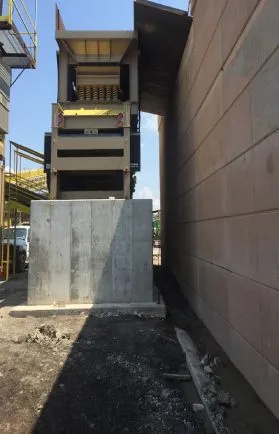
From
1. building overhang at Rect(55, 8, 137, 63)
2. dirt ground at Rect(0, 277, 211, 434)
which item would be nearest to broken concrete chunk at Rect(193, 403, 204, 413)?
dirt ground at Rect(0, 277, 211, 434)

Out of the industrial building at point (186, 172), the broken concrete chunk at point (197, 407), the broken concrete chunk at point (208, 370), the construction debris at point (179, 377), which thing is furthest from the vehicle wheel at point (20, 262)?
the broken concrete chunk at point (197, 407)

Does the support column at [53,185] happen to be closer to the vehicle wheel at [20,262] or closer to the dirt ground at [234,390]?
the dirt ground at [234,390]

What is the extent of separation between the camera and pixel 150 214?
786 centimetres

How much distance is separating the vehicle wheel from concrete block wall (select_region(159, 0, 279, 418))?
9.62 metres

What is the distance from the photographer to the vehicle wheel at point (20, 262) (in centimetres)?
1544

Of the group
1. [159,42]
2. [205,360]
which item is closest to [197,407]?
[205,360]

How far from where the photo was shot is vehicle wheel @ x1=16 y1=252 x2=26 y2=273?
15.4m

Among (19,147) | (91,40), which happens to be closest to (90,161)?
(91,40)

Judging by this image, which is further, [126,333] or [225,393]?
[126,333]

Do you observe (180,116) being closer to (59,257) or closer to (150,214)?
(150,214)

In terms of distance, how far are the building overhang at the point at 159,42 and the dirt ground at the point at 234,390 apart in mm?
6214

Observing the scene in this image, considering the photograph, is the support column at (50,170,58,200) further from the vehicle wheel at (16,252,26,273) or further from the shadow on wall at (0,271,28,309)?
the vehicle wheel at (16,252,26,273)

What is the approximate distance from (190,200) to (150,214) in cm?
96

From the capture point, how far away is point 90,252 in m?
7.84
